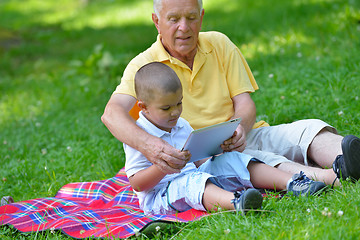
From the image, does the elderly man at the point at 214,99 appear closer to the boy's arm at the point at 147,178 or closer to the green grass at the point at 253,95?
the boy's arm at the point at 147,178

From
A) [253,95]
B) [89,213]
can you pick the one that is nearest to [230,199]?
[89,213]

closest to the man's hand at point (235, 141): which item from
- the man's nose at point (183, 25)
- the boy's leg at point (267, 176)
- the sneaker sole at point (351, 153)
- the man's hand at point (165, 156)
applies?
the boy's leg at point (267, 176)

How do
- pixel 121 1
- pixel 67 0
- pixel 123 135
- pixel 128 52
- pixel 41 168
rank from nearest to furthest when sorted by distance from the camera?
1. pixel 123 135
2. pixel 41 168
3. pixel 128 52
4. pixel 121 1
5. pixel 67 0

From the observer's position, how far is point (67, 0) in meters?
16.8

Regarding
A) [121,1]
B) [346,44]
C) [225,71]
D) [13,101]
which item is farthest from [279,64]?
[121,1]

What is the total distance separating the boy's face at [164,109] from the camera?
9.95 ft

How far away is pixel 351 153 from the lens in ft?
9.58

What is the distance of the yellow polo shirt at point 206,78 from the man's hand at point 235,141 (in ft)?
1.19

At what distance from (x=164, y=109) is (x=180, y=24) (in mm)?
723

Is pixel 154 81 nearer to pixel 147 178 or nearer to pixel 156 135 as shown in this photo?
pixel 156 135

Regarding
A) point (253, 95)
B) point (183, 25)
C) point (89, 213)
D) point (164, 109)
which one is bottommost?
point (89, 213)

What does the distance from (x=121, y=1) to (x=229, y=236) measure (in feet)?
40.9

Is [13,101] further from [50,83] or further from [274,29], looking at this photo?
[274,29]

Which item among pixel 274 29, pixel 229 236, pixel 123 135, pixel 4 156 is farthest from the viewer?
pixel 274 29
